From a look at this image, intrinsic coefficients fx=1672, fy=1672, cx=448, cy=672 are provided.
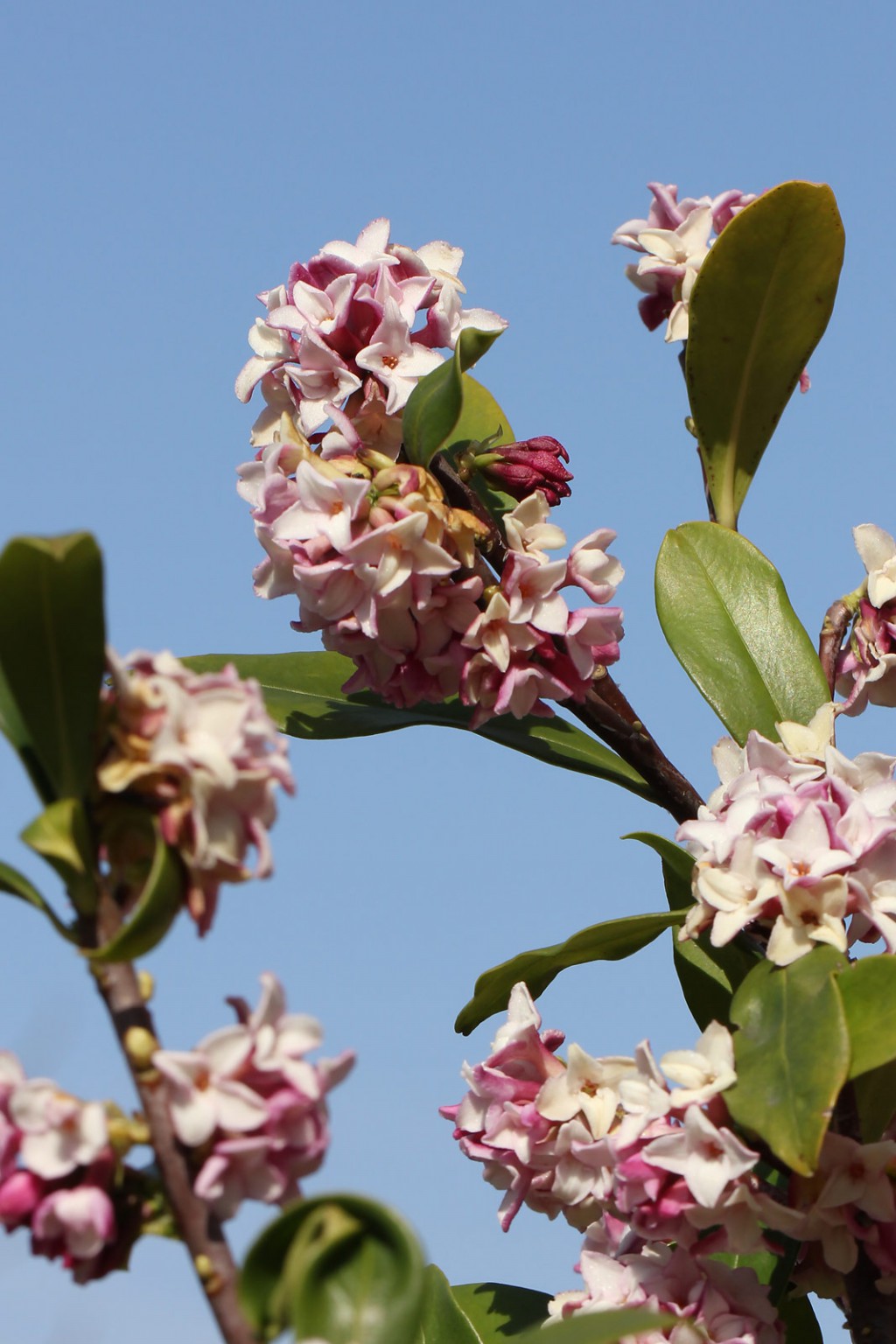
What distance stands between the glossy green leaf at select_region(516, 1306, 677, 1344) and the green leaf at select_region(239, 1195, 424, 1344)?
0.16m

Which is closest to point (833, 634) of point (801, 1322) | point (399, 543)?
point (399, 543)

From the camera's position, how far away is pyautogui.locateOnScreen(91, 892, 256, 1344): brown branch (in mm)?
1092

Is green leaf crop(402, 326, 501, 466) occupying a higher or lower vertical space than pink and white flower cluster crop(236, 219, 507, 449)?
lower

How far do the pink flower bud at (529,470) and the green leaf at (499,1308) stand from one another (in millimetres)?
1150

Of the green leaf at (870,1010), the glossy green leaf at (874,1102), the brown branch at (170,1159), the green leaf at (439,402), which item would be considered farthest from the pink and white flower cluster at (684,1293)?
the green leaf at (439,402)

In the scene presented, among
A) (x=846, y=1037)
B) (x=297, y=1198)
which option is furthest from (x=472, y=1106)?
(x=297, y=1198)

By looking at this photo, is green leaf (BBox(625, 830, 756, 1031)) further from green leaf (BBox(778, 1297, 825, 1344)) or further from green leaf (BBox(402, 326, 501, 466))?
green leaf (BBox(402, 326, 501, 466))

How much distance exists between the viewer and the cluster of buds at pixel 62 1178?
1143 millimetres

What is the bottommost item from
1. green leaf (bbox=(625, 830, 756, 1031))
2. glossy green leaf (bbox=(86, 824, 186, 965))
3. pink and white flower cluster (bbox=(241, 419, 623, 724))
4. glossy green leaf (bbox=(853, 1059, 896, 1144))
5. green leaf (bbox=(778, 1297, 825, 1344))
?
green leaf (bbox=(778, 1297, 825, 1344))

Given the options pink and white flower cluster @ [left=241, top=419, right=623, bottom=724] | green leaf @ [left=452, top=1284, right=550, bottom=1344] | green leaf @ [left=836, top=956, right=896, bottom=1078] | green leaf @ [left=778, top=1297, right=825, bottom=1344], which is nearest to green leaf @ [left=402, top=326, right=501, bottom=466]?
pink and white flower cluster @ [left=241, top=419, right=623, bottom=724]

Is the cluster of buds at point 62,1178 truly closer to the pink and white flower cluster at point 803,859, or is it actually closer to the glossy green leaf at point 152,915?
the glossy green leaf at point 152,915

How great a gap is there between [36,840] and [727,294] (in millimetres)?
1765

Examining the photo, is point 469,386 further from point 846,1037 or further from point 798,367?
point 846,1037

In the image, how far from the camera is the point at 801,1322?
96.7 inches
